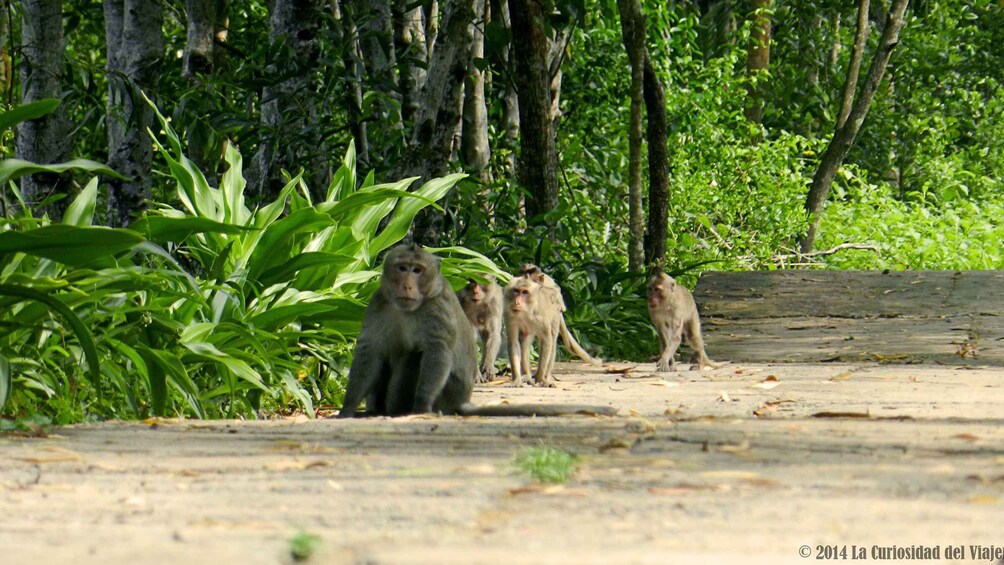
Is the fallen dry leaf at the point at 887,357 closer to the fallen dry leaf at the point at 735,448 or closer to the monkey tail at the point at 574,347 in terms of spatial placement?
the monkey tail at the point at 574,347

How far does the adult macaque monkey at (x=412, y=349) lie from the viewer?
19.4 feet

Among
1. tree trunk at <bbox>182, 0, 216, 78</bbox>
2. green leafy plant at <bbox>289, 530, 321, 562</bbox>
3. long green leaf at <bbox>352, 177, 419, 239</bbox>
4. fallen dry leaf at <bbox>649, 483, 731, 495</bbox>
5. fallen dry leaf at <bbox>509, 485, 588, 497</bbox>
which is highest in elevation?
tree trunk at <bbox>182, 0, 216, 78</bbox>

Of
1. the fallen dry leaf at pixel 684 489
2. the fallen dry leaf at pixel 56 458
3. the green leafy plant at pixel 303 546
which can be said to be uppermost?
the fallen dry leaf at pixel 684 489

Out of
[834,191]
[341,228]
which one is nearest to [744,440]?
[341,228]

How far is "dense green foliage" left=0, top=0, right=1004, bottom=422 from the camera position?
5762 mm

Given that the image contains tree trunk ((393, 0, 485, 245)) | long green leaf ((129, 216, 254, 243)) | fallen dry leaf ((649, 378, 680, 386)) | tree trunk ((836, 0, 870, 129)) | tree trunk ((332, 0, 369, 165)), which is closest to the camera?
long green leaf ((129, 216, 254, 243))

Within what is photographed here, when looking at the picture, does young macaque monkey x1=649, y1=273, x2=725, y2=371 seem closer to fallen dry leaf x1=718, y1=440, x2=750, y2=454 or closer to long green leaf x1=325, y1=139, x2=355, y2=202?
long green leaf x1=325, y1=139, x2=355, y2=202

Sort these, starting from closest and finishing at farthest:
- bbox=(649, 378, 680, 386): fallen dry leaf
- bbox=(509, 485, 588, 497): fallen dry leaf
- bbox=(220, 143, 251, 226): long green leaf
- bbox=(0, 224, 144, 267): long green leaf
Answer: bbox=(509, 485, 588, 497): fallen dry leaf → bbox=(0, 224, 144, 267): long green leaf → bbox=(220, 143, 251, 226): long green leaf → bbox=(649, 378, 680, 386): fallen dry leaf

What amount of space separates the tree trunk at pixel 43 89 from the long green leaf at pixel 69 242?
353 cm

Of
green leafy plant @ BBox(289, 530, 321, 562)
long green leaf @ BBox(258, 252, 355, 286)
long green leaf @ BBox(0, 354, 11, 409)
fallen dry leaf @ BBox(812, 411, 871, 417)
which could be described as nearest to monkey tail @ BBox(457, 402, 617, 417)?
fallen dry leaf @ BBox(812, 411, 871, 417)

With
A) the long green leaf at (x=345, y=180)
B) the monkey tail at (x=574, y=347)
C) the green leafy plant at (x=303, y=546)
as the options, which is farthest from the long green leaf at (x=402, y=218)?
the green leafy plant at (x=303, y=546)

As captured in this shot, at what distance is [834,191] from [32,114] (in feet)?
53.2

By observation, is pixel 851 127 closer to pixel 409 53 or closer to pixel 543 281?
pixel 409 53

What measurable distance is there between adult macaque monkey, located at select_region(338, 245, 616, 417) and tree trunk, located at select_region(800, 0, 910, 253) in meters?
9.80
